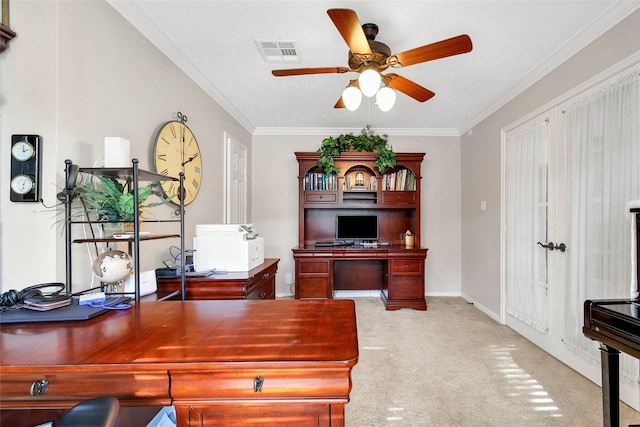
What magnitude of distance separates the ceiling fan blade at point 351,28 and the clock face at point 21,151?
4.93 ft

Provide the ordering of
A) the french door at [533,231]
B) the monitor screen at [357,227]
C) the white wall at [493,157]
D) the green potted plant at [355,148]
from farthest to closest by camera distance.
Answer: the monitor screen at [357,227] < the green potted plant at [355,148] < the french door at [533,231] < the white wall at [493,157]

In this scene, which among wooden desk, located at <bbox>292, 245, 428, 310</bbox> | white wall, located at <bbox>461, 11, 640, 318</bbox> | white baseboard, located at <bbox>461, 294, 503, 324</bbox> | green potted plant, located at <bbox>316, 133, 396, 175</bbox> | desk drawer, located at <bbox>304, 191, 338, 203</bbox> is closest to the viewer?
white wall, located at <bbox>461, 11, 640, 318</bbox>

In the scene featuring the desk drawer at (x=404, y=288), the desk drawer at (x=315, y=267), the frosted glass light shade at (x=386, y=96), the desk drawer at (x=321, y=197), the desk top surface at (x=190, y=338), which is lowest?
the desk drawer at (x=404, y=288)

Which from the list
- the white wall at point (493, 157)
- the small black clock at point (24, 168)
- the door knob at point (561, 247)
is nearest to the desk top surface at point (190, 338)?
the small black clock at point (24, 168)

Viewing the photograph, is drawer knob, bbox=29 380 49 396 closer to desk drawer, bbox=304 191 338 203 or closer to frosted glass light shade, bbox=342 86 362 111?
frosted glass light shade, bbox=342 86 362 111

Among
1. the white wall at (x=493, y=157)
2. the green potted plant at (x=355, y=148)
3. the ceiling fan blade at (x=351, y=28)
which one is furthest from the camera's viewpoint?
the green potted plant at (x=355, y=148)

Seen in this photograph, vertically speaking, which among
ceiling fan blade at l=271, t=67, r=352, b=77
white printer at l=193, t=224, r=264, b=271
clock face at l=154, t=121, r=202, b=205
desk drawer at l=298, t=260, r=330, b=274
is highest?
ceiling fan blade at l=271, t=67, r=352, b=77

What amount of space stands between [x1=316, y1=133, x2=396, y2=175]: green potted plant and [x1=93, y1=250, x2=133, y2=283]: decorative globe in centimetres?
296

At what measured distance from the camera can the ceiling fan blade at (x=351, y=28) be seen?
1425 millimetres

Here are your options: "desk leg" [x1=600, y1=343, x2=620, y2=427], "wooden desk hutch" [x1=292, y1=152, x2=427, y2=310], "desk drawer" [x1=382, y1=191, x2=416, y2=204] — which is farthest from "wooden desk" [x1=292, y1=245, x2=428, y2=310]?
"desk leg" [x1=600, y1=343, x2=620, y2=427]

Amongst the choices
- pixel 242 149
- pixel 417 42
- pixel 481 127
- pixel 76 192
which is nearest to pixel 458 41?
pixel 417 42

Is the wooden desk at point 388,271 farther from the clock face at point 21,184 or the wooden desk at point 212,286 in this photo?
the clock face at point 21,184

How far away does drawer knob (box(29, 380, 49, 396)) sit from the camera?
2.54 feet

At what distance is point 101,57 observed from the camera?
5.41 feet
